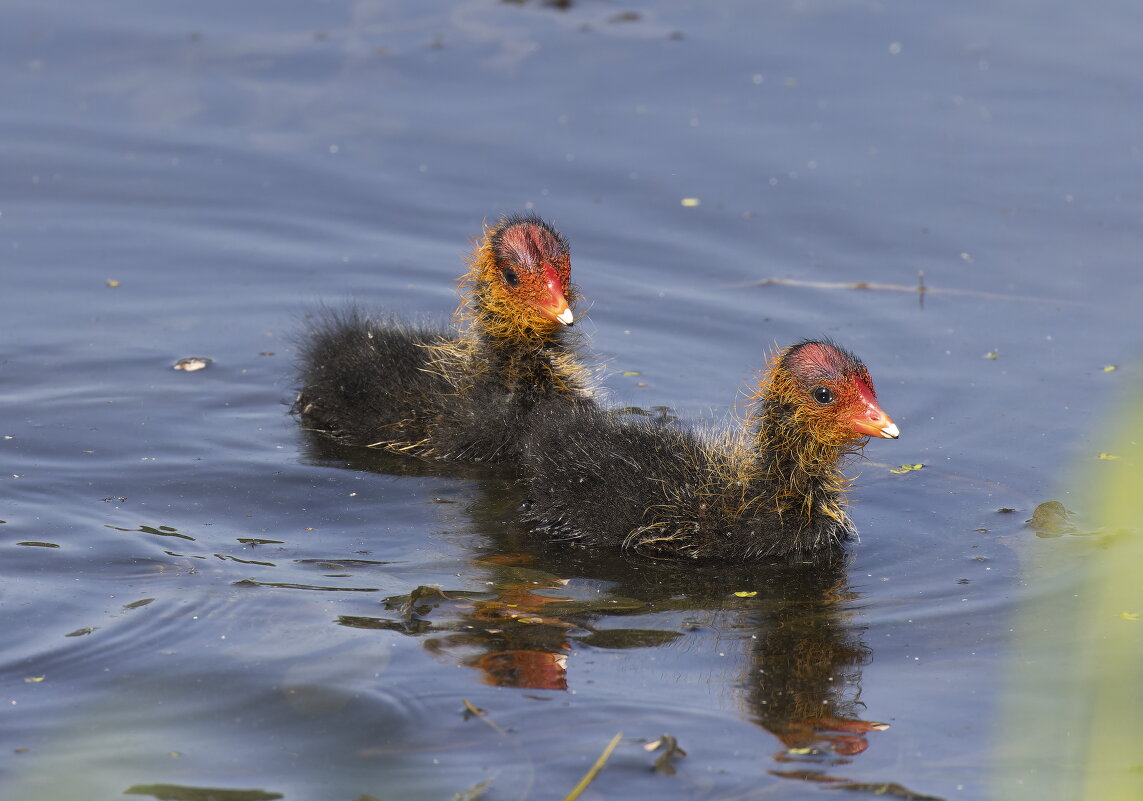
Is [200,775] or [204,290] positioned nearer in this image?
[200,775]

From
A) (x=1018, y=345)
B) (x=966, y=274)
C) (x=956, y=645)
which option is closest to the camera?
(x=956, y=645)

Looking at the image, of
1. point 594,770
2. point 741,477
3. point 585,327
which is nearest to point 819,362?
point 741,477

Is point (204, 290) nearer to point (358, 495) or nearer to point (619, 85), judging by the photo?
point (358, 495)

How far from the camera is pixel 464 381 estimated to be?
7.82 meters

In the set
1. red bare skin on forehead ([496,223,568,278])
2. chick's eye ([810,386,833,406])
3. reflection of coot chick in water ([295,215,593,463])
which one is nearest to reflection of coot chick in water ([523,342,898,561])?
chick's eye ([810,386,833,406])

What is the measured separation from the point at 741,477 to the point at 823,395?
1.66ft

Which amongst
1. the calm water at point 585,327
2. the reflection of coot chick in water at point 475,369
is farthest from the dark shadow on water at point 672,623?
the reflection of coot chick in water at point 475,369

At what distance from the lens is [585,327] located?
947 centimetres

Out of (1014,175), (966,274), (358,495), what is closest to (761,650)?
(358,495)

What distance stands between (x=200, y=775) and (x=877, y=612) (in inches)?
107

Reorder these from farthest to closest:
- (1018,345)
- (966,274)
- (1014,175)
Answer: (1014,175) < (966,274) < (1018,345)

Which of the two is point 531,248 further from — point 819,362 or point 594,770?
point 594,770

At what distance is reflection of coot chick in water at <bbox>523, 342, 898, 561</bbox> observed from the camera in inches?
264

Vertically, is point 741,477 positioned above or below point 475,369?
below
